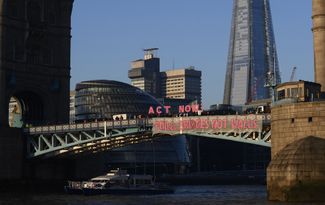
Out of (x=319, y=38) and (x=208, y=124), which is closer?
(x=319, y=38)

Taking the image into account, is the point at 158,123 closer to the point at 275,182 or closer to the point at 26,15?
the point at 275,182

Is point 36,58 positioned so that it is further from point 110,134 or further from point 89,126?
point 110,134

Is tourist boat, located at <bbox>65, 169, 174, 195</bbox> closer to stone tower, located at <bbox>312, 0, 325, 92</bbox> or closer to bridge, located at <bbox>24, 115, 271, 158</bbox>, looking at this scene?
bridge, located at <bbox>24, 115, 271, 158</bbox>

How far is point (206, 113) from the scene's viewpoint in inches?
4879

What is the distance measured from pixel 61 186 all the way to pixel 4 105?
21238mm

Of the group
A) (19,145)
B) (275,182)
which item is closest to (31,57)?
(19,145)

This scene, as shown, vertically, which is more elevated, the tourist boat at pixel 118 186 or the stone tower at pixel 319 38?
the stone tower at pixel 319 38

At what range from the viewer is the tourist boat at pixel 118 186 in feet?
428

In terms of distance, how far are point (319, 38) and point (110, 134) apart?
42329 mm

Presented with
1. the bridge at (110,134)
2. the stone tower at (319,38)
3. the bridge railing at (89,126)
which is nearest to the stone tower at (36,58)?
the bridge railing at (89,126)

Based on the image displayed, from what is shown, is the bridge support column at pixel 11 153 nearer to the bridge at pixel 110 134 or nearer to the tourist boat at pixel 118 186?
the bridge at pixel 110 134

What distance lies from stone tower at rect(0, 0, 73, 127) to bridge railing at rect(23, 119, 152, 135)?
29.4ft

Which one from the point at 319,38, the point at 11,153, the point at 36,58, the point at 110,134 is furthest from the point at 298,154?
the point at 36,58

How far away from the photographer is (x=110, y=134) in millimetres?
131125
